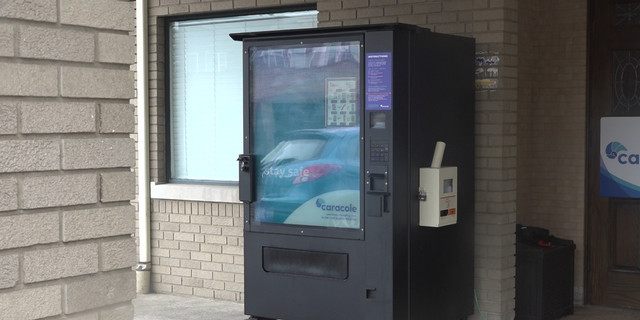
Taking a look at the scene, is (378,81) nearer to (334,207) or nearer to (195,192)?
(334,207)

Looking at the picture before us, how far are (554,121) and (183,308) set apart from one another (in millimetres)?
3747

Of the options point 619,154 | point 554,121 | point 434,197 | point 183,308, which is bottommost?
point 183,308

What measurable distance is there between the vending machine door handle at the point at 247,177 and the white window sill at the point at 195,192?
1.85 meters

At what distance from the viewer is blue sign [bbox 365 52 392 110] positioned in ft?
15.6

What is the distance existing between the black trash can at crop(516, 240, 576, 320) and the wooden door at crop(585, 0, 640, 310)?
0.61 metres

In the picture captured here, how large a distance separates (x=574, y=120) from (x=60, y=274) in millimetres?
5438

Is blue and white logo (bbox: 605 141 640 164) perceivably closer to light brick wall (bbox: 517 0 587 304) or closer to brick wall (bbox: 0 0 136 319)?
light brick wall (bbox: 517 0 587 304)

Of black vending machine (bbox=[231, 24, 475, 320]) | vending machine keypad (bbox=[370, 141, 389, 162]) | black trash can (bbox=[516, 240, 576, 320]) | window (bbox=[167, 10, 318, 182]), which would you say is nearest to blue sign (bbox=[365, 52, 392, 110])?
black vending machine (bbox=[231, 24, 475, 320])

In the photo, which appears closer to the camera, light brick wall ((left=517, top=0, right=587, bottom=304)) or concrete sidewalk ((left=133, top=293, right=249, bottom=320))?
light brick wall ((left=517, top=0, right=587, bottom=304))

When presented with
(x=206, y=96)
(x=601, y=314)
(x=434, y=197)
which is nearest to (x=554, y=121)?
(x=601, y=314)

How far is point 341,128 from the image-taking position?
5008mm

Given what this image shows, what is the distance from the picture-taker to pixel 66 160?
7.44 feet

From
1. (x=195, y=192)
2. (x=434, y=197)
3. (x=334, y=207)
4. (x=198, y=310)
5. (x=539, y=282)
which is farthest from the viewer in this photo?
(x=195, y=192)

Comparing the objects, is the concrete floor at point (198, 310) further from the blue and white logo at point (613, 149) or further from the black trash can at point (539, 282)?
the blue and white logo at point (613, 149)
